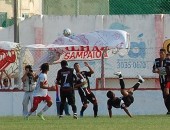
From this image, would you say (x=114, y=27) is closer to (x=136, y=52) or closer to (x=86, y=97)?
(x=136, y=52)

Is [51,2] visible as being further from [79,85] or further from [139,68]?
[79,85]

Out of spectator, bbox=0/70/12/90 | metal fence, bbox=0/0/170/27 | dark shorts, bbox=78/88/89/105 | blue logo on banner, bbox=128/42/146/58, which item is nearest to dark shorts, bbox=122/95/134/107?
→ dark shorts, bbox=78/88/89/105

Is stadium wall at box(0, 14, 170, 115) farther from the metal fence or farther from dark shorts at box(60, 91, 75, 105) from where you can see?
dark shorts at box(60, 91, 75, 105)

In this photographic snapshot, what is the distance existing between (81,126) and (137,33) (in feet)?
67.9

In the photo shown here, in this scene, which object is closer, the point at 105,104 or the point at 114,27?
the point at 105,104

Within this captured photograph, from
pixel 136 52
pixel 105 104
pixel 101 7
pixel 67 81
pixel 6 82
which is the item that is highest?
pixel 101 7

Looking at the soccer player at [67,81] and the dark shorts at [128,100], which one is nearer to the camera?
the soccer player at [67,81]

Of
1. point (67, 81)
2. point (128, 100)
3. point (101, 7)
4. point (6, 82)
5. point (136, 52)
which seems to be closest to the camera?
point (67, 81)

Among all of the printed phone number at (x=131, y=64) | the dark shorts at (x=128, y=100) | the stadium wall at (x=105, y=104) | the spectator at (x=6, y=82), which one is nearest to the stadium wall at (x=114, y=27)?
the printed phone number at (x=131, y=64)

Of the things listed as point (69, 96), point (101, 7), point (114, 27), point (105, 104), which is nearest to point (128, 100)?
point (69, 96)

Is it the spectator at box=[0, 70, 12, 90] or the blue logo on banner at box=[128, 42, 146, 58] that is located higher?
the blue logo on banner at box=[128, 42, 146, 58]

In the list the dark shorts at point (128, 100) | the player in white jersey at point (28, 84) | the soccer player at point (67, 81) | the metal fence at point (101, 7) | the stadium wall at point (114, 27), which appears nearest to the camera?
the soccer player at point (67, 81)

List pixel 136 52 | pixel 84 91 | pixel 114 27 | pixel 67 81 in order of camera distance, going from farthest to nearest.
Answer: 1. pixel 114 27
2. pixel 136 52
3. pixel 84 91
4. pixel 67 81

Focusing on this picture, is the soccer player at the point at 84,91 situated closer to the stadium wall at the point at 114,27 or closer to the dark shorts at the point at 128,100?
the dark shorts at the point at 128,100
